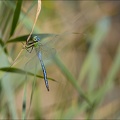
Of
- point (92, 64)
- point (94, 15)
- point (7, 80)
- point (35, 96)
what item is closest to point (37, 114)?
point (35, 96)

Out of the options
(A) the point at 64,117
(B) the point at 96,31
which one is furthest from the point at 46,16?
(A) the point at 64,117

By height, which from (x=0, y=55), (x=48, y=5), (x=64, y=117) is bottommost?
(x=64, y=117)

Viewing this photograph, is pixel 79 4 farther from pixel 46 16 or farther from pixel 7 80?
pixel 7 80

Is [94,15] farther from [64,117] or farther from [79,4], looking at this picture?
[64,117]

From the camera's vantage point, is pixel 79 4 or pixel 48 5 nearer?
pixel 48 5

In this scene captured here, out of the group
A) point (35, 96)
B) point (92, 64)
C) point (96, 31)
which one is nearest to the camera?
point (35, 96)

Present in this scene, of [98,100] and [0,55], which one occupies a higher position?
[0,55]

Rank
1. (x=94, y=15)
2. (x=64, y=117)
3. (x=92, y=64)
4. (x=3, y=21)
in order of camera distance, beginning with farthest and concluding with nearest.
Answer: (x=94, y=15) → (x=92, y=64) → (x=64, y=117) → (x=3, y=21)
